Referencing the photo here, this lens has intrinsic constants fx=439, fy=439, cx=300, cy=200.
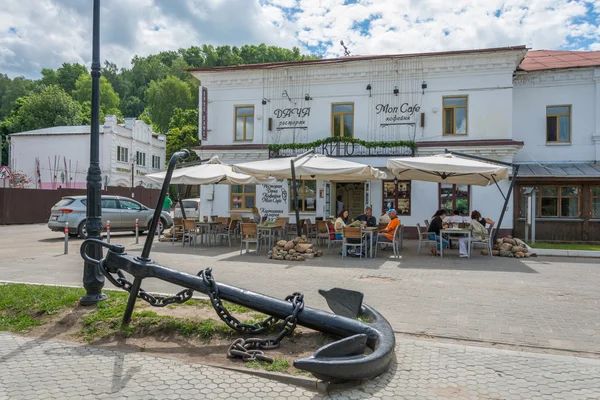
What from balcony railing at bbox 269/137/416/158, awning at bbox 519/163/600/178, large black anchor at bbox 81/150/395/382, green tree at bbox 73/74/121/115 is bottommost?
large black anchor at bbox 81/150/395/382

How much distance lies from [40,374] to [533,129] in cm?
1865

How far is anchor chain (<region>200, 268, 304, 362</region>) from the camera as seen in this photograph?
4036mm

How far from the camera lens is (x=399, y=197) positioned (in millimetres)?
17672

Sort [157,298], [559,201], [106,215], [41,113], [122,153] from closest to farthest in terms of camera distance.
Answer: [157,298] < [559,201] < [106,215] < [122,153] < [41,113]

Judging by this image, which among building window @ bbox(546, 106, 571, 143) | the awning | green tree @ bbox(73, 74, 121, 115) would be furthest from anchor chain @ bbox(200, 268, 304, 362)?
green tree @ bbox(73, 74, 121, 115)

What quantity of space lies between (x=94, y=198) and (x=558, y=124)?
17713 mm

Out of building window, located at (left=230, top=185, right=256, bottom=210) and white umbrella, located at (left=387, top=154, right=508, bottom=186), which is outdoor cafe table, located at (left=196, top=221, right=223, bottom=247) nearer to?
building window, located at (left=230, top=185, right=256, bottom=210)

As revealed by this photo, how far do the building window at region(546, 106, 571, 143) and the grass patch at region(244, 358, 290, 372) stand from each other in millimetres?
17339

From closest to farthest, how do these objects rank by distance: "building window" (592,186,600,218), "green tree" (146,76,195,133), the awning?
the awning, "building window" (592,186,600,218), "green tree" (146,76,195,133)

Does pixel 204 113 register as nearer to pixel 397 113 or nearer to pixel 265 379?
pixel 397 113

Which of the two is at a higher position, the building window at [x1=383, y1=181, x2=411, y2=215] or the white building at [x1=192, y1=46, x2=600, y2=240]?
the white building at [x1=192, y1=46, x2=600, y2=240]

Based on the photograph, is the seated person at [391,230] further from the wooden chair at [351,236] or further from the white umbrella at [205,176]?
the white umbrella at [205,176]

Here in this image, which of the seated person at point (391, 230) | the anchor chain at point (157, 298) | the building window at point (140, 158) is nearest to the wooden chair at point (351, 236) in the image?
the seated person at point (391, 230)

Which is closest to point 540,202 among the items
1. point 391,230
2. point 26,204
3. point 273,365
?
point 391,230
